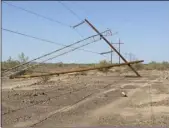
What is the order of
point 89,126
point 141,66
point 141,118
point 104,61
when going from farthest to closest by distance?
1. point 141,66
2. point 104,61
3. point 141,118
4. point 89,126

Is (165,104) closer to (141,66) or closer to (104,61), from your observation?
(104,61)

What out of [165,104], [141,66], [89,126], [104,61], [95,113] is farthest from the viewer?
[141,66]

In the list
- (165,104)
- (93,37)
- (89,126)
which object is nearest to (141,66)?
(93,37)

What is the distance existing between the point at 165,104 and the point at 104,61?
76.8 metres

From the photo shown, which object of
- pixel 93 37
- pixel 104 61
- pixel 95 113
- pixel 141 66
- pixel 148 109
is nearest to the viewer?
pixel 95 113

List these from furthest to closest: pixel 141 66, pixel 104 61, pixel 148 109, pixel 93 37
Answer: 1. pixel 141 66
2. pixel 104 61
3. pixel 93 37
4. pixel 148 109

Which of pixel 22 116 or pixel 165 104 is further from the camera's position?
pixel 165 104

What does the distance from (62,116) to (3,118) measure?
7.90 ft

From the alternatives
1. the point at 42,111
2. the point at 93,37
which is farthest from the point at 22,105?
the point at 93,37

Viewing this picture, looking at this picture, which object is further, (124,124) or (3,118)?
(3,118)

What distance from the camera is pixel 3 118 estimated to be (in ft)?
56.3

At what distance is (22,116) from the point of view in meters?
17.8

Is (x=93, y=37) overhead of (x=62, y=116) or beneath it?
overhead

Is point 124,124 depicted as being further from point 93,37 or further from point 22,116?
point 93,37
